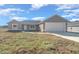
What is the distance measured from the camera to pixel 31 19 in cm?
439

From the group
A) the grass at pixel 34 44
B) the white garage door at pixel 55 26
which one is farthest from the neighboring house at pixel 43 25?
the grass at pixel 34 44

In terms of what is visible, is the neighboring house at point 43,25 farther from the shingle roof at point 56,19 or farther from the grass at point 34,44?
the grass at point 34,44

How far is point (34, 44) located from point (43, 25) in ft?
1.56

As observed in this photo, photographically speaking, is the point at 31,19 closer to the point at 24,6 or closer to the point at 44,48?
the point at 24,6

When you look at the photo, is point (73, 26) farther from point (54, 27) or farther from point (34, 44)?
point (34, 44)

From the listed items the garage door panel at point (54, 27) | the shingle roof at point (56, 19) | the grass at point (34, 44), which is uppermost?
the shingle roof at point (56, 19)

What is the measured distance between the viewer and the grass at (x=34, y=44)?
14.1 ft

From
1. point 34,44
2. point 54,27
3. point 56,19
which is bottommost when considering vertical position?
point 34,44

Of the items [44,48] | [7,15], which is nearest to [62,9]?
[44,48]

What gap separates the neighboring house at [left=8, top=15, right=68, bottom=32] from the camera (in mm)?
4434

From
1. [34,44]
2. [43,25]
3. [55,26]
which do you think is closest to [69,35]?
[55,26]

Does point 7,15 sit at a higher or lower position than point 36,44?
higher

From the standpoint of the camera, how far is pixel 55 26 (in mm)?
4555

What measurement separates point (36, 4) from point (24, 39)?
0.80 m
